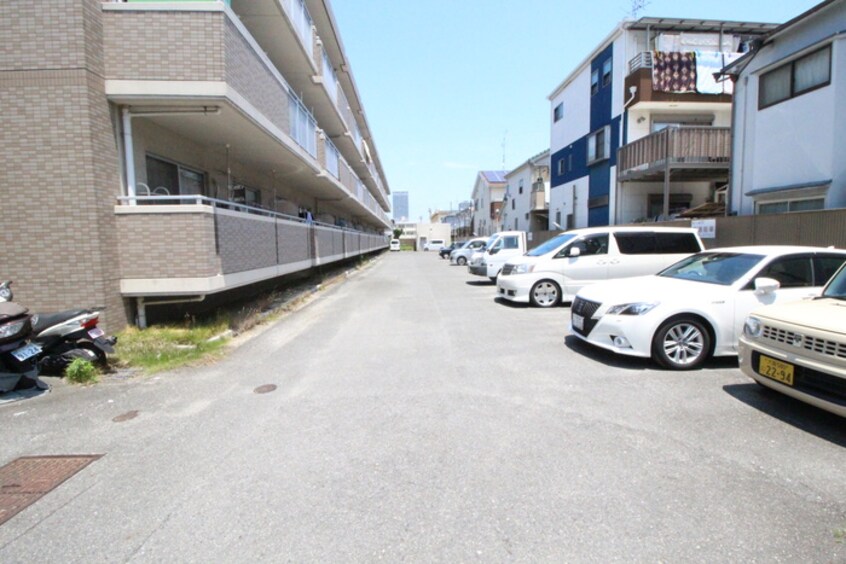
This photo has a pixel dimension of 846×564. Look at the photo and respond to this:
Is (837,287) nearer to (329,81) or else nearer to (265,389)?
(265,389)

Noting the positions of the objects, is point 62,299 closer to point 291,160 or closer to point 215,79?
point 215,79

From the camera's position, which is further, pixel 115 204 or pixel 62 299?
pixel 115 204

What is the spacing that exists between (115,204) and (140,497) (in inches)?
210

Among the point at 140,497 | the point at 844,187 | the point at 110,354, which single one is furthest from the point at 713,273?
the point at 110,354

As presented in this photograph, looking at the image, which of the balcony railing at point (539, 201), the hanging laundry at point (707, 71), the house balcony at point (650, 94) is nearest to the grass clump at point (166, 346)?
the house balcony at point (650, 94)

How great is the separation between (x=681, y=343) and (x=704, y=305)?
1.71ft

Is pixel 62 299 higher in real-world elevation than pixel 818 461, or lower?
higher

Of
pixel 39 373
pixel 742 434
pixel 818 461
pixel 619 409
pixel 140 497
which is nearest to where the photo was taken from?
pixel 140 497

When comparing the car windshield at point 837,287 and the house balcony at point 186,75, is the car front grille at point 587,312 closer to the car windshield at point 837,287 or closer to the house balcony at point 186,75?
the car windshield at point 837,287

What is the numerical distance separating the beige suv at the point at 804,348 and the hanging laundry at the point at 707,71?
53.5 feet

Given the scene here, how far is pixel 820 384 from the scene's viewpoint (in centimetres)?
349

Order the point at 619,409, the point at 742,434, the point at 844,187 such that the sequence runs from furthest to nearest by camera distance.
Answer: the point at 844,187, the point at 619,409, the point at 742,434

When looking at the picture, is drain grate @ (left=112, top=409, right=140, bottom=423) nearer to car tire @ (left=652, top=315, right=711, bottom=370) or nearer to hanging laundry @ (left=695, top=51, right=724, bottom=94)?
car tire @ (left=652, top=315, right=711, bottom=370)

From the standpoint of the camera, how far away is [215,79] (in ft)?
22.5
